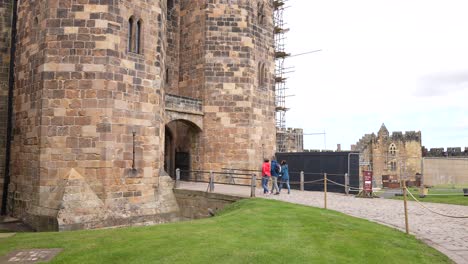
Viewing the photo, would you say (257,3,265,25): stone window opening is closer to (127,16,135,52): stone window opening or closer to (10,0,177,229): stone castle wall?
(127,16,135,52): stone window opening

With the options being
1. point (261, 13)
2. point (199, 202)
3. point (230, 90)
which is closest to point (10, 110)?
point (199, 202)

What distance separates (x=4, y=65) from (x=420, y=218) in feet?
50.2

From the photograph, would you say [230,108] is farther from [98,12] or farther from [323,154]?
[98,12]

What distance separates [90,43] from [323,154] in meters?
11.3

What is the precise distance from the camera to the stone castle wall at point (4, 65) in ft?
50.4

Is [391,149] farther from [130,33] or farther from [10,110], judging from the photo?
[10,110]

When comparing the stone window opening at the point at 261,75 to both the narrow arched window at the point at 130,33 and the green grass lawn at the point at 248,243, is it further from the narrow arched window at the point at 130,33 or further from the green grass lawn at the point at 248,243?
the green grass lawn at the point at 248,243

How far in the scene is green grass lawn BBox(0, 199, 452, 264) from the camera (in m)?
6.85

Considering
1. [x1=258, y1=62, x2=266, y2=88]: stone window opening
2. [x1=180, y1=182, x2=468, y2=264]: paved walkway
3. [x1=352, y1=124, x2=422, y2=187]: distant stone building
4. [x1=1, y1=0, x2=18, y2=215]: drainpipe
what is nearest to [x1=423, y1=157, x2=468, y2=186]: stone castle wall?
[x1=180, y1=182, x2=468, y2=264]: paved walkway

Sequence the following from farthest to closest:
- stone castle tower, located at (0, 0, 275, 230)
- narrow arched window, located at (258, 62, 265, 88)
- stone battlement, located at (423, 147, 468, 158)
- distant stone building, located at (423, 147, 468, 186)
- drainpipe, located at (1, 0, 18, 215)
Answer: stone battlement, located at (423, 147, 468, 158)
narrow arched window, located at (258, 62, 265, 88)
distant stone building, located at (423, 147, 468, 186)
drainpipe, located at (1, 0, 18, 215)
stone castle tower, located at (0, 0, 275, 230)

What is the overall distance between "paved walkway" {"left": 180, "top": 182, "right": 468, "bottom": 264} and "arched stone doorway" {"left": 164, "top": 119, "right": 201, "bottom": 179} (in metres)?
5.92

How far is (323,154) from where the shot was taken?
1925 cm

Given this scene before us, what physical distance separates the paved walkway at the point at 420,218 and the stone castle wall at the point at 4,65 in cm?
1017

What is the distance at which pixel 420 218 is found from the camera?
11.3 metres
